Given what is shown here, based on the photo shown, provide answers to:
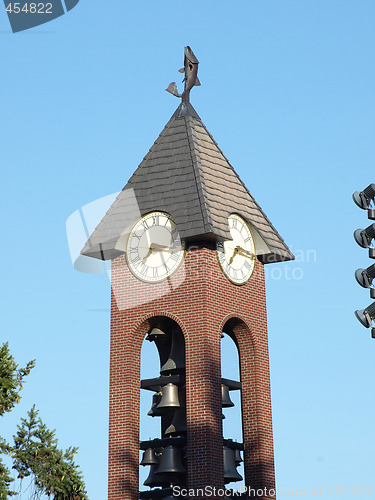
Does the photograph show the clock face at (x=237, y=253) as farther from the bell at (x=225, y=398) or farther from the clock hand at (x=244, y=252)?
the bell at (x=225, y=398)

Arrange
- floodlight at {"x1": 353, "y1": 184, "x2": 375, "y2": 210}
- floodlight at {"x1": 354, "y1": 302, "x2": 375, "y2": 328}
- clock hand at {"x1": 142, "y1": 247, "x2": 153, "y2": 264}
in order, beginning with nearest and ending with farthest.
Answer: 1. floodlight at {"x1": 354, "y1": 302, "x2": 375, "y2": 328}
2. floodlight at {"x1": 353, "y1": 184, "x2": 375, "y2": 210}
3. clock hand at {"x1": 142, "y1": 247, "x2": 153, "y2": 264}

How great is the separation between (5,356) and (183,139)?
6799mm

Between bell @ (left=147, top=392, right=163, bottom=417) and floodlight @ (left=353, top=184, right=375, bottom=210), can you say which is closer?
floodlight @ (left=353, top=184, right=375, bottom=210)

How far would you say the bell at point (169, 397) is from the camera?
23125 mm

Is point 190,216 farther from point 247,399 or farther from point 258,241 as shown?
point 247,399

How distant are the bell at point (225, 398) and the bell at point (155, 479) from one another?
2032mm

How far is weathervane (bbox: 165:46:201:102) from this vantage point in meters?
26.5

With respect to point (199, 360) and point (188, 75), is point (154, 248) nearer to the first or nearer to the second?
point (199, 360)

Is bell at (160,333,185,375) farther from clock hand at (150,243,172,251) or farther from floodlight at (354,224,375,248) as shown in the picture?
floodlight at (354,224,375,248)

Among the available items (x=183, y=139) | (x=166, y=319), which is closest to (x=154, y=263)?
(x=166, y=319)

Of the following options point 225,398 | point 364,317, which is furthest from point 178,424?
point 364,317

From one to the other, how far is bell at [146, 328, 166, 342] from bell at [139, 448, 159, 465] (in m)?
2.69

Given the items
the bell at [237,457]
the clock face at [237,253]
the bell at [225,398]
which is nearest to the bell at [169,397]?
the bell at [225,398]

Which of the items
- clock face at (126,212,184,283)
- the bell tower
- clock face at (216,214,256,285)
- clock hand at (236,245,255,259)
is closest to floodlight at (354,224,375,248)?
the bell tower
